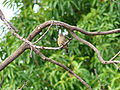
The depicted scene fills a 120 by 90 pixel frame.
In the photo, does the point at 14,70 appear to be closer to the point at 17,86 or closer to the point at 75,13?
the point at 17,86

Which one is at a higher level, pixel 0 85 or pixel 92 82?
pixel 0 85

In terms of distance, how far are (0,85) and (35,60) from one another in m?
0.32

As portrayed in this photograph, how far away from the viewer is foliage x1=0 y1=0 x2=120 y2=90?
2.06m

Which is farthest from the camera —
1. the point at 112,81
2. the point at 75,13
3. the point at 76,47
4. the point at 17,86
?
the point at 75,13

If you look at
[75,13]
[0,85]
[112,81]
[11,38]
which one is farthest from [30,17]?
[112,81]

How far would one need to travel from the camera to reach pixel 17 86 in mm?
2100

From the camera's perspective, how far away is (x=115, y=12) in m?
2.27

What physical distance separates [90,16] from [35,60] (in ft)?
1.50

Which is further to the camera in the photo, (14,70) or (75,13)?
(75,13)

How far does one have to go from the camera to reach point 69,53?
230cm

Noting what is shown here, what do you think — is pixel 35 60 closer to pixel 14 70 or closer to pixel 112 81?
pixel 14 70

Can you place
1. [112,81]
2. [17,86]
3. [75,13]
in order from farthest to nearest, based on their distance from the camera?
1. [75,13]
2. [17,86]
3. [112,81]

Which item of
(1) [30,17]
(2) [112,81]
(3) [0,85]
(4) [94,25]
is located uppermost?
(1) [30,17]

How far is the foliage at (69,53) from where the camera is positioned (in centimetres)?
206
